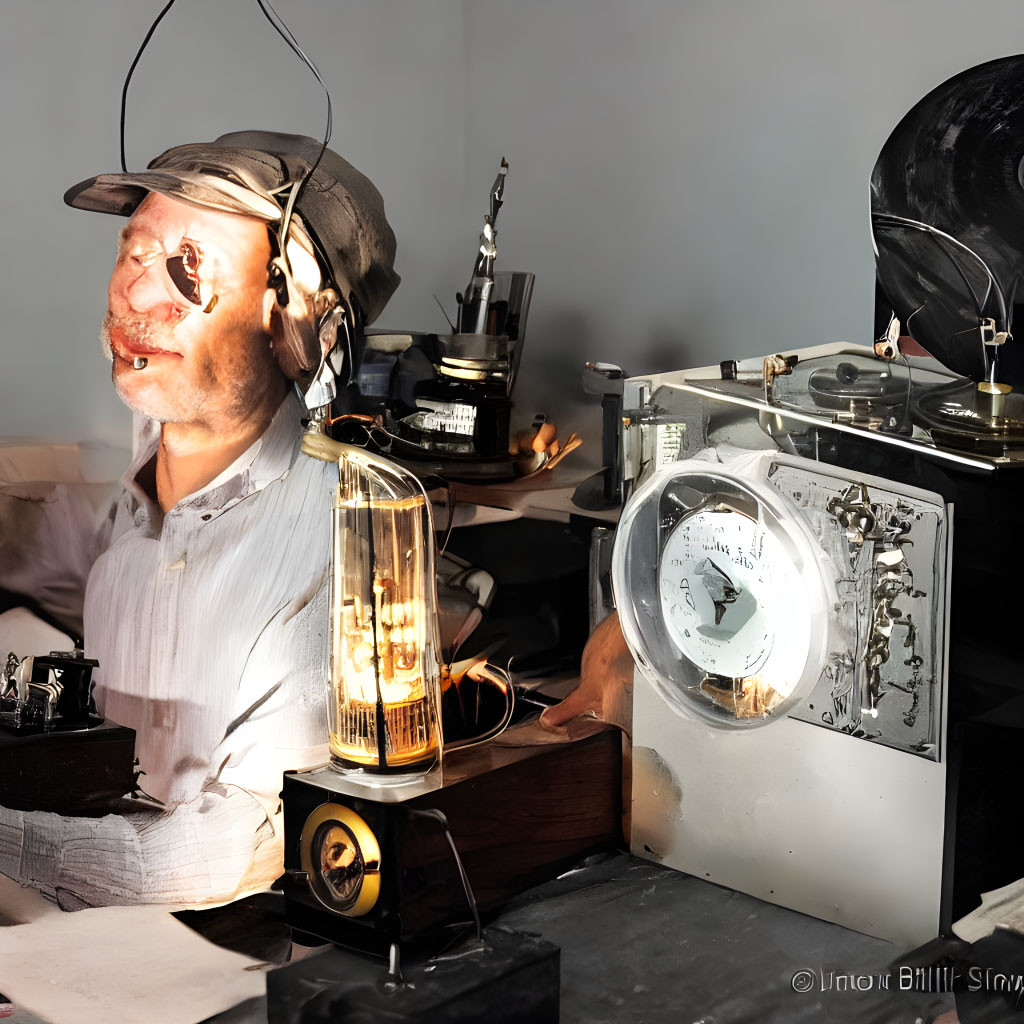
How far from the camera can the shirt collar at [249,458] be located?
1.46 metres

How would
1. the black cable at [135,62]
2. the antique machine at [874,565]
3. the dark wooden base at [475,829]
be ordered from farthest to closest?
the black cable at [135,62] → the dark wooden base at [475,829] → the antique machine at [874,565]

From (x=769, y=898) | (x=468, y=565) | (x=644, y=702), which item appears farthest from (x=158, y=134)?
(x=769, y=898)

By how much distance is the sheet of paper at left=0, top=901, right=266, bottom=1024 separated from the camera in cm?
Result: 128

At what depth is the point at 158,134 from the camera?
55.6 inches

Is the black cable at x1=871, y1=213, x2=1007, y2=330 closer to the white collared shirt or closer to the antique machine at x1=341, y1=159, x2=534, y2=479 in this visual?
the antique machine at x1=341, y1=159, x2=534, y2=479

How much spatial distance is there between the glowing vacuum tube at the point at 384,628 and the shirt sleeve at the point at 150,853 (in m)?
0.22

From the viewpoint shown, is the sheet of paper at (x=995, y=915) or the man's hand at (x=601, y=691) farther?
the man's hand at (x=601, y=691)

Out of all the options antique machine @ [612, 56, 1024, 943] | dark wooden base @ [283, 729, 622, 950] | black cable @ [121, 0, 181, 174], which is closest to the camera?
antique machine @ [612, 56, 1024, 943]

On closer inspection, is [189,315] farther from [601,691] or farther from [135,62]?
[601,691]

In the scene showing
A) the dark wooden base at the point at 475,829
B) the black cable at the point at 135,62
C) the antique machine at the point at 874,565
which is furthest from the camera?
the black cable at the point at 135,62

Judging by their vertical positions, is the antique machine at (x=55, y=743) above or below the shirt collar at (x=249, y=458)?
below

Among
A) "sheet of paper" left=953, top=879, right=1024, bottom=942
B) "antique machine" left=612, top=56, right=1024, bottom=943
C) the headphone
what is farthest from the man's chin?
"sheet of paper" left=953, top=879, right=1024, bottom=942

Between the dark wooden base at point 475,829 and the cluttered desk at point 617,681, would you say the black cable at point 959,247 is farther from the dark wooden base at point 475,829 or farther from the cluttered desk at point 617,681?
the dark wooden base at point 475,829

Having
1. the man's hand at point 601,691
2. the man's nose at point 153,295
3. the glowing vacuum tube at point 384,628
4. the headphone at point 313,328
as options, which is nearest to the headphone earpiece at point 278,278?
the headphone at point 313,328
